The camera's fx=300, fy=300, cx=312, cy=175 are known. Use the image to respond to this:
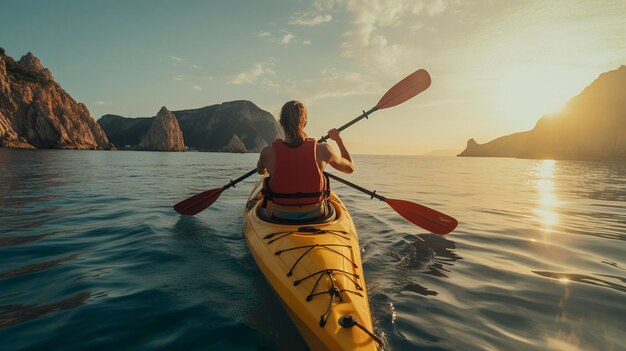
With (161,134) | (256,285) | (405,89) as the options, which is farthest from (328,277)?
(161,134)

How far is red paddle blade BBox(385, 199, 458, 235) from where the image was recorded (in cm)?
631

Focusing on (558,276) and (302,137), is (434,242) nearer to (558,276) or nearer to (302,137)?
(558,276)

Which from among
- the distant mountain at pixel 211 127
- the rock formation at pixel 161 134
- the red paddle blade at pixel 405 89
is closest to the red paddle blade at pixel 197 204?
the red paddle blade at pixel 405 89

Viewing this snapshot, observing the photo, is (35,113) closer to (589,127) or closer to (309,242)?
(309,242)

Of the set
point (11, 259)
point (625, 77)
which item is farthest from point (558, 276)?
point (625, 77)

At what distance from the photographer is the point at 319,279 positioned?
3061mm

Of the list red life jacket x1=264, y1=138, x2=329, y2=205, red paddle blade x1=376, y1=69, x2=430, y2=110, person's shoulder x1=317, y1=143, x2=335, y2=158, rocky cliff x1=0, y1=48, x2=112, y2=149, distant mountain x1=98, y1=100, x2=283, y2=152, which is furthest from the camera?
distant mountain x1=98, y1=100, x2=283, y2=152

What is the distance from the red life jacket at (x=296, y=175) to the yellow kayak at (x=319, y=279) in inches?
17.6

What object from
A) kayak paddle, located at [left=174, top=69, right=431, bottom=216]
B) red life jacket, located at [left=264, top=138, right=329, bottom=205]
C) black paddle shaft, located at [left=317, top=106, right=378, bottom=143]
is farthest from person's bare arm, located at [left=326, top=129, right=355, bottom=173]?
kayak paddle, located at [left=174, top=69, right=431, bottom=216]

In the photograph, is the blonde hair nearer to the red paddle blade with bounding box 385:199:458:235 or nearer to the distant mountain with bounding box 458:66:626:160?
the red paddle blade with bounding box 385:199:458:235

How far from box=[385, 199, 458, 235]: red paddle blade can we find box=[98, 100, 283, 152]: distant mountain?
546 feet

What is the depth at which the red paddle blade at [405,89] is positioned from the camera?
771cm

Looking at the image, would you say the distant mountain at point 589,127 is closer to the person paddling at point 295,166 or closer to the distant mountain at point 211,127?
the person paddling at point 295,166

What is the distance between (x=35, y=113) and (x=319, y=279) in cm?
9224
